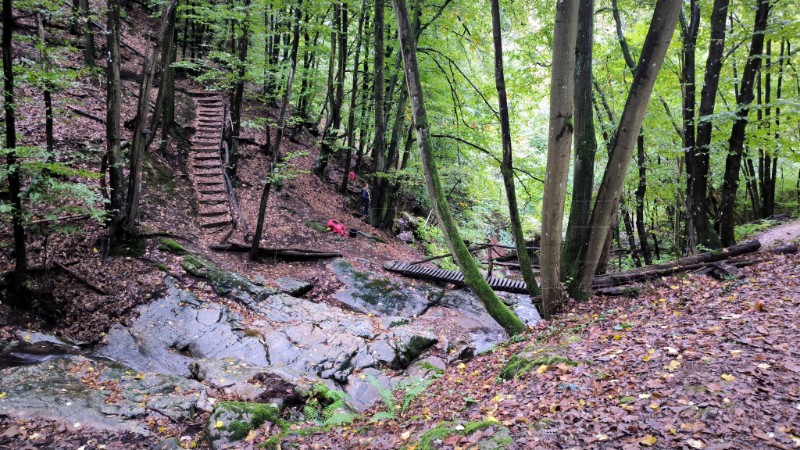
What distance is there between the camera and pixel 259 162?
1529 cm

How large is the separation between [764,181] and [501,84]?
53.3 ft

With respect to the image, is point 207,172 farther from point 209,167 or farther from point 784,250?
point 784,250

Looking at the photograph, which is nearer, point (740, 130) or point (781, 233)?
point (740, 130)

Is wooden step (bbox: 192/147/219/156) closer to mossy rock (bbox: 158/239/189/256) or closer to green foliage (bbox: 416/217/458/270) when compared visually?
mossy rock (bbox: 158/239/189/256)

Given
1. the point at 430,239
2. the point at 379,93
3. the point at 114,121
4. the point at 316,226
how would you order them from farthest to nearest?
the point at 430,239
the point at 379,93
the point at 316,226
the point at 114,121

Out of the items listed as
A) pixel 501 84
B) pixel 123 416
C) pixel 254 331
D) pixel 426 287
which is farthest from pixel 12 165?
pixel 426 287

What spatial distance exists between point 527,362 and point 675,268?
410 centimetres

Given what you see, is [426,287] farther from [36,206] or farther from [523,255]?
[36,206]

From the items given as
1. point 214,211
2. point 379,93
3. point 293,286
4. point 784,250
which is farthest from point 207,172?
point 784,250

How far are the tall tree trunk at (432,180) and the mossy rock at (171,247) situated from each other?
598cm

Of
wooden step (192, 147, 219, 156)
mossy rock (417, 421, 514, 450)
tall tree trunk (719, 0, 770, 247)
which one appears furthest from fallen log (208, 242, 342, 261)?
tall tree trunk (719, 0, 770, 247)

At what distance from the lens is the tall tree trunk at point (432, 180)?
19.5 feet

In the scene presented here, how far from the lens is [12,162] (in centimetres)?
604

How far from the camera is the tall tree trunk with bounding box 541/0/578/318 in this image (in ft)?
16.6
